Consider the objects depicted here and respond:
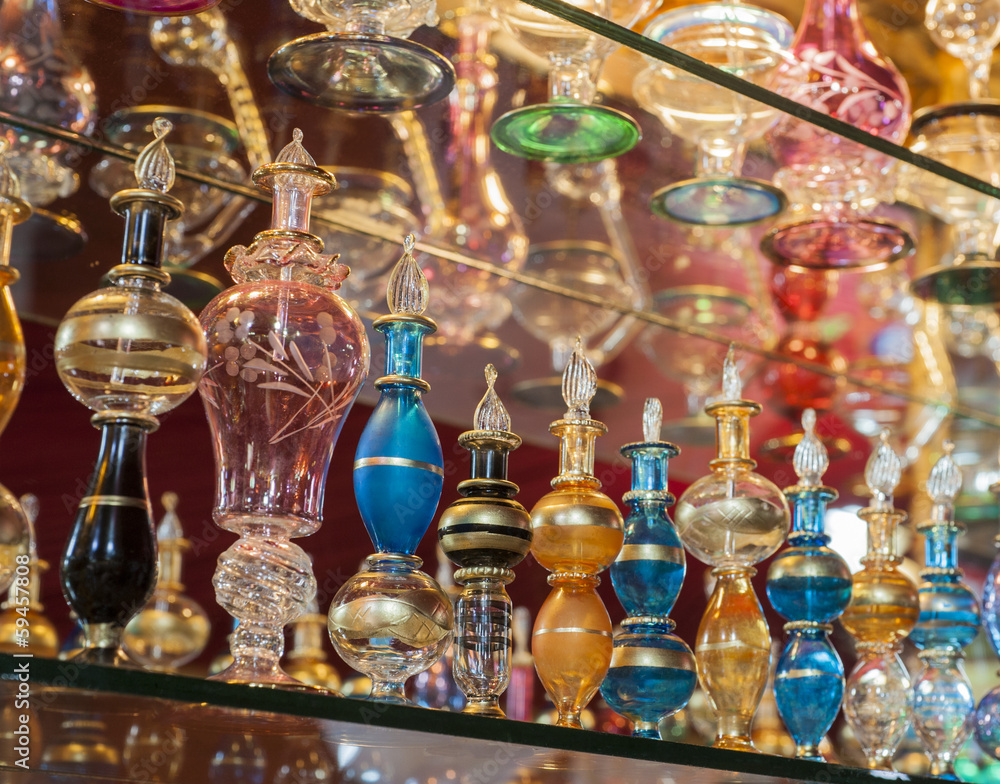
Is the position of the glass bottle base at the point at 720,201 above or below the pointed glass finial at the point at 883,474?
above

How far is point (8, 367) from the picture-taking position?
0.91 m

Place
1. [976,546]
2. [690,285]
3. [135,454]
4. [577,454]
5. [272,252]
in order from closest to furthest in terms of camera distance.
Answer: [135,454] → [272,252] → [577,454] → [690,285] → [976,546]

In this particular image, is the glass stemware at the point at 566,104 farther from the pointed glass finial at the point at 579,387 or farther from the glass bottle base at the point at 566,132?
the pointed glass finial at the point at 579,387

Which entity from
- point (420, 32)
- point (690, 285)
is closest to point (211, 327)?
point (420, 32)

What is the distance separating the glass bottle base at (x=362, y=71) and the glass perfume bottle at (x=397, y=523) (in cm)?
16

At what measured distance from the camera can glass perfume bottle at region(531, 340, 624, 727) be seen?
956 mm

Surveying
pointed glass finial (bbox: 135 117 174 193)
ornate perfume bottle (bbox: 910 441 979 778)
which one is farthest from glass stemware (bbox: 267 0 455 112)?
ornate perfume bottle (bbox: 910 441 979 778)

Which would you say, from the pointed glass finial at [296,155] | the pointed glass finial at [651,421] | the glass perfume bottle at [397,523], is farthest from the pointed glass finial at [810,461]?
the pointed glass finial at [296,155]

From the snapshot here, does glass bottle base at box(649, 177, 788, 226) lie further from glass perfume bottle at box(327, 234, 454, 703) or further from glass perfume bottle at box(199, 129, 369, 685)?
glass perfume bottle at box(199, 129, 369, 685)

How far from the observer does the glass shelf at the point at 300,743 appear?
2.28ft

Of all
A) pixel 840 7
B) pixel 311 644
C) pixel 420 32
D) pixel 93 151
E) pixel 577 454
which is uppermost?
pixel 840 7

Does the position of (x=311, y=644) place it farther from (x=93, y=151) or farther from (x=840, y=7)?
(x=840, y=7)

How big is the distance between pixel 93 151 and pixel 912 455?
4.39ft

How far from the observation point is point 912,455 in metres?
1.99
